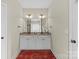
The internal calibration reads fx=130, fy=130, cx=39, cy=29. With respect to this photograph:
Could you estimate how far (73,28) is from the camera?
267cm

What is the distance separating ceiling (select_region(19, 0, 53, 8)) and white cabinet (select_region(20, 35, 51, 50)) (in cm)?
159

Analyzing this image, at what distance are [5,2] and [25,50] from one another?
137 inches

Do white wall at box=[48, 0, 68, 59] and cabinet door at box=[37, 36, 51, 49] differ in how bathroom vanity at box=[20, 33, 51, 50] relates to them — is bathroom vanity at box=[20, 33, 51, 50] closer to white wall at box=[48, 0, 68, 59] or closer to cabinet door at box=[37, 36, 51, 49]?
cabinet door at box=[37, 36, 51, 49]

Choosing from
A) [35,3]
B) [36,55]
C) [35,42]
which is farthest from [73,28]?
[35,42]

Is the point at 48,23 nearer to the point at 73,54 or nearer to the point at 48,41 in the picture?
the point at 48,41

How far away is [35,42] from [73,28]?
4.05 meters

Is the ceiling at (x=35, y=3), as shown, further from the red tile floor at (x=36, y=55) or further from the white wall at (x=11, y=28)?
the red tile floor at (x=36, y=55)

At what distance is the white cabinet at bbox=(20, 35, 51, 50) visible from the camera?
21.2ft

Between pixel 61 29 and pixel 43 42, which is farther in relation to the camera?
pixel 43 42

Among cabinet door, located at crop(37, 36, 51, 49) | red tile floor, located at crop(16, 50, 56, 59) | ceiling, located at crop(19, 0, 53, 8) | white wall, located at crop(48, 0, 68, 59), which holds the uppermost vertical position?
ceiling, located at crop(19, 0, 53, 8)

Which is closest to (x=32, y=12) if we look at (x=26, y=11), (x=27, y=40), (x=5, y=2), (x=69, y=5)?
(x=26, y=11)

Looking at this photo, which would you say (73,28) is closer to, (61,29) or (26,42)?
(61,29)

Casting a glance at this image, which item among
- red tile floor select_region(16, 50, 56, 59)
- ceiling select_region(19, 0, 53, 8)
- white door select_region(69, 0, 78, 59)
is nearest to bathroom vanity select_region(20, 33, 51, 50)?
red tile floor select_region(16, 50, 56, 59)

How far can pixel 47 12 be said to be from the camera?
7.09 meters
